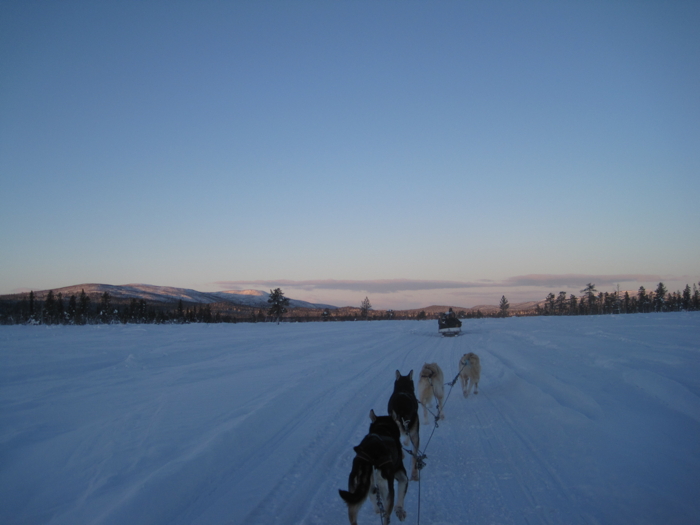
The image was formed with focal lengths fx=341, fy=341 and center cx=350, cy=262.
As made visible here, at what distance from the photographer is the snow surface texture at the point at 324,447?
366cm

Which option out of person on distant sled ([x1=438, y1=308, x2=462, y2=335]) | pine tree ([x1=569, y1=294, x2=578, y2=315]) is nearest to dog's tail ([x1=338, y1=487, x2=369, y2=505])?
person on distant sled ([x1=438, y1=308, x2=462, y2=335])

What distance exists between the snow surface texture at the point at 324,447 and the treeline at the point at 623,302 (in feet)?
287

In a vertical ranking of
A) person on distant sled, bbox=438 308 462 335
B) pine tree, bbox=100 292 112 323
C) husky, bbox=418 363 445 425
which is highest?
husky, bbox=418 363 445 425

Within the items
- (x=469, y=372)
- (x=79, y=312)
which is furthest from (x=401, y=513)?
(x=79, y=312)

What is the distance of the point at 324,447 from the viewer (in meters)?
5.25

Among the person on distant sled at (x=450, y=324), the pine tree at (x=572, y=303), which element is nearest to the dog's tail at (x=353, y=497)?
the person on distant sled at (x=450, y=324)

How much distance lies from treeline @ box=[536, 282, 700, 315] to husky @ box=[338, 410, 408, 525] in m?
92.7

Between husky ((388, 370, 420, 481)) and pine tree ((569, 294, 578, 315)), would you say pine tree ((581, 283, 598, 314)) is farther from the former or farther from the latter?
husky ((388, 370, 420, 481))

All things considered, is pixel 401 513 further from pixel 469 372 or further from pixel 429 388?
pixel 469 372

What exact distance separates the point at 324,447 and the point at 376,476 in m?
2.36

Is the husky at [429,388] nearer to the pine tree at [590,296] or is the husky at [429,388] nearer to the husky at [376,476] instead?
the husky at [376,476]

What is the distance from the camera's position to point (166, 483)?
4.09m

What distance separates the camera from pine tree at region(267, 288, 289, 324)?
6556 cm

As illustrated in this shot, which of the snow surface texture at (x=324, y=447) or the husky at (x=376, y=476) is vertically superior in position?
the husky at (x=376, y=476)
